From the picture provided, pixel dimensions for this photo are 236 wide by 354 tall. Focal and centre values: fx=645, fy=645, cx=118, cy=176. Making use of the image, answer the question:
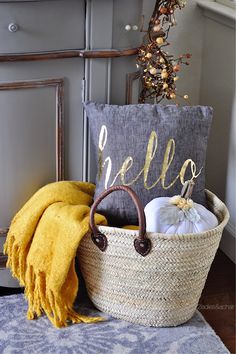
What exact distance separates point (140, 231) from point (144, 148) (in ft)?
0.84

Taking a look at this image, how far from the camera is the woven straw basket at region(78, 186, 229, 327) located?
168 centimetres

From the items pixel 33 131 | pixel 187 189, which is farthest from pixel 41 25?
pixel 187 189

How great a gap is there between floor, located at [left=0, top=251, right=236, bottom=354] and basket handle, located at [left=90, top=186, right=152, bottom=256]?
0.39 m

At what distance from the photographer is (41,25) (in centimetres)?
172

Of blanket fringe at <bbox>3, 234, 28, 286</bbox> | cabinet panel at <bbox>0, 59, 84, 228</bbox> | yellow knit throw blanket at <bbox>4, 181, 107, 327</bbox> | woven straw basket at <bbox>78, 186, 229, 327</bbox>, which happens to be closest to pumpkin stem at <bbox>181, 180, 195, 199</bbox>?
woven straw basket at <bbox>78, 186, 229, 327</bbox>

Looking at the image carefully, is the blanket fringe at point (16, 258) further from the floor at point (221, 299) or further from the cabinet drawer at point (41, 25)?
the cabinet drawer at point (41, 25)

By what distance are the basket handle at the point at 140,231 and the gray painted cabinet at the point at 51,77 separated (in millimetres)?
275

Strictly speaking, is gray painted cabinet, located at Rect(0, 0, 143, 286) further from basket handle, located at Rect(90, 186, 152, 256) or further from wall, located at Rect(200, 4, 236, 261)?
wall, located at Rect(200, 4, 236, 261)

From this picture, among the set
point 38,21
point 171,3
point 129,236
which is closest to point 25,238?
point 129,236

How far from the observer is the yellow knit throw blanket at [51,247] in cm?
171

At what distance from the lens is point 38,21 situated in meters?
1.71

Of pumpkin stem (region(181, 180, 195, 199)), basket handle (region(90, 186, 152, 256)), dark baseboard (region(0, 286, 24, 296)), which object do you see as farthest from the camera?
dark baseboard (region(0, 286, 24, 296))

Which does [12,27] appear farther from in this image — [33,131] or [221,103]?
[221,103]

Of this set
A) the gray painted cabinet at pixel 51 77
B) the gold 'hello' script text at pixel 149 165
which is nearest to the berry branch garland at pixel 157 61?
the gray painted cabinet at pixel 51 77
